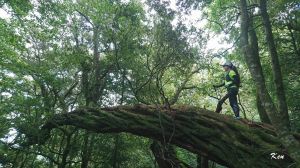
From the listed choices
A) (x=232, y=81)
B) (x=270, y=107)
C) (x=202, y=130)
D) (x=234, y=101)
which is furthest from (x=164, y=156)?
(x=270, y=107)

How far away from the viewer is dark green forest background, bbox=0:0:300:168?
10.4m

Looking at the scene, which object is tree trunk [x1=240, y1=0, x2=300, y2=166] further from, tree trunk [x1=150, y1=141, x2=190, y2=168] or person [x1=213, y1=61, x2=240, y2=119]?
tree trunk [x1=150, y1=141, x2=190, y2=168]

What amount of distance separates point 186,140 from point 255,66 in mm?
2959

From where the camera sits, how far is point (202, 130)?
773 cm

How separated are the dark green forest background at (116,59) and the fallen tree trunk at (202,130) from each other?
0.78 m

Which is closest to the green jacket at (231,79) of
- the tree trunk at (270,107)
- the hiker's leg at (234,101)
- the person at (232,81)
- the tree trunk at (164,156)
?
the person at (232,81)

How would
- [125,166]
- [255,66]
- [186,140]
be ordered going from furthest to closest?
[125,166] → [186,140] → [255,66]

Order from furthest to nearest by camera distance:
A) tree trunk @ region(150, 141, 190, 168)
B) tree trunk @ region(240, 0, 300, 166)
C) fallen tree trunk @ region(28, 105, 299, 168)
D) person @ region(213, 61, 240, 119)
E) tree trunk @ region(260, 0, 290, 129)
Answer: tree trunk @ region(150, 141, 190, 168), person @ region(213, 61, 240, 119), tree trunk @ region(260, 0, 290, 129), fallen tree trunk @ region(28, 105, 299, 168), tree trunk @ region(240, 0, 300, 166)

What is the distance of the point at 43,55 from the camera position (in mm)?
17406

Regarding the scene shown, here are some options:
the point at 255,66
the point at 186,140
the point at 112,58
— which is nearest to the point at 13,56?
the point at 112,58

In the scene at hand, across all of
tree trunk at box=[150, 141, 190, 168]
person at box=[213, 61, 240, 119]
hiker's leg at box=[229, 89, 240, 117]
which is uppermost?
person at box=[213, 61, 240, 119]

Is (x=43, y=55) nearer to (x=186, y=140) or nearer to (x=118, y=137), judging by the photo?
(x=118, y=137)

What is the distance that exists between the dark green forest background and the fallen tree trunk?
0.78m

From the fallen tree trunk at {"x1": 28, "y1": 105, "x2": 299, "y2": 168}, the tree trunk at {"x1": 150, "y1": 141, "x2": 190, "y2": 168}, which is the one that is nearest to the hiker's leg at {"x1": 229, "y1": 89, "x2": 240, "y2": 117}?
the fallen tree trunk at {"x1": 28, "y1": 105, "x2": 299, "y2": 168}
